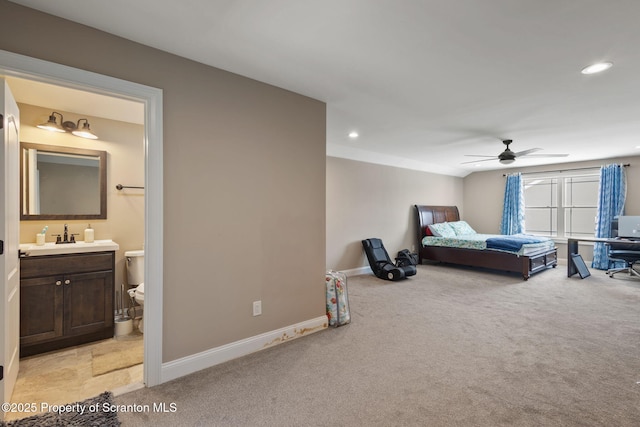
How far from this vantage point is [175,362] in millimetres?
2113

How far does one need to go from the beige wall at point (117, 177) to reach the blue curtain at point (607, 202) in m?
8.41

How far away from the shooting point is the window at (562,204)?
6621 mm

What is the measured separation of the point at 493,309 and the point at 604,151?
439 cm

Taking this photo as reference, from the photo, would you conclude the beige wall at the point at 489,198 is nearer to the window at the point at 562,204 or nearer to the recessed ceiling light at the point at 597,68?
the window at the point at 562,204

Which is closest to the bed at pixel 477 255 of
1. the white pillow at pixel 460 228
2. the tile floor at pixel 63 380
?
the white pillow at pixel 460 228

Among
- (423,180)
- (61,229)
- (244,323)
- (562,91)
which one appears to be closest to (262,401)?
(244,323)

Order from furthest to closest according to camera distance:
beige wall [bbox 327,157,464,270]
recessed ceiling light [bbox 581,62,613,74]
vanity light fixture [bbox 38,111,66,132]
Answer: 1. beige wall [bbox 327,157,464,270]
2. vanity light fixture [bbox 38,111,66,132]
3. recessed ceiling light [bbox 581,62,613,74]

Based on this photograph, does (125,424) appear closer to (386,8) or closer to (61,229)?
(61,229)

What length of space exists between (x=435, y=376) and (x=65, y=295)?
125 inches

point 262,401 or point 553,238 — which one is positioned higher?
point 553,238

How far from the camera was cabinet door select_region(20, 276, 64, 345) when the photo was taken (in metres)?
2.40

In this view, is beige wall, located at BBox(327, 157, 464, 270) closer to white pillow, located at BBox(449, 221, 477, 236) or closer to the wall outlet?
white pillow, located at BBox(449, 221, 477, 236)

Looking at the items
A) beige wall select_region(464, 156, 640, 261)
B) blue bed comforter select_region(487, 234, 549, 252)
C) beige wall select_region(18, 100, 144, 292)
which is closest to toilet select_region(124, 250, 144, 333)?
beige wall select_region(18, 100, 144, 292)

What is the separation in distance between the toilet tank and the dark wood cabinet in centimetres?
32
